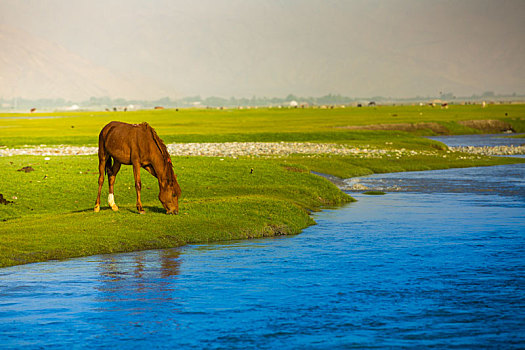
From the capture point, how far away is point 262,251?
25.2m

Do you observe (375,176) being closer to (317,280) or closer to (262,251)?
(262,251)

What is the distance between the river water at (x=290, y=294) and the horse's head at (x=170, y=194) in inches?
110

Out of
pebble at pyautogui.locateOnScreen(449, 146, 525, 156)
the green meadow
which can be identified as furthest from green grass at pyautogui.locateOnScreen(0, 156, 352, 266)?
pebble at pyautogui.locateOnScreen(449, 146, 525, 156)

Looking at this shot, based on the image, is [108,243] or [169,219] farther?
[169,219]

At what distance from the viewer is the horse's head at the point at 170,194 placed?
27.3m

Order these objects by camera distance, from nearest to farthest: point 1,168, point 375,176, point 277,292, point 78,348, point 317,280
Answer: point 78,348 → point 277,292 → point 317,280 → point 1,168 → point 375,176

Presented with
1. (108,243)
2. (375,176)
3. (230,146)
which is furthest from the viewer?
(230,146)

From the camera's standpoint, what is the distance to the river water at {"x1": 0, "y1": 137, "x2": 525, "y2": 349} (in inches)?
633

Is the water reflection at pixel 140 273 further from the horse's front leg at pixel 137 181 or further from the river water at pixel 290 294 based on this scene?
the horse's front leg at pixel 137 181

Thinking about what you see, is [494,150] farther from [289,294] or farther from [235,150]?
[289,294]

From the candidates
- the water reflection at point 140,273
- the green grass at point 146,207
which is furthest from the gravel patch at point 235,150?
the water reflection at point 140,273

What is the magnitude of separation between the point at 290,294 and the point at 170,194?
9.57 m

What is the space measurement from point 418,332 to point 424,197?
25736 millimetres

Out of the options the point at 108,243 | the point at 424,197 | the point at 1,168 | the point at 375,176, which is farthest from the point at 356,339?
the point at 375,176
